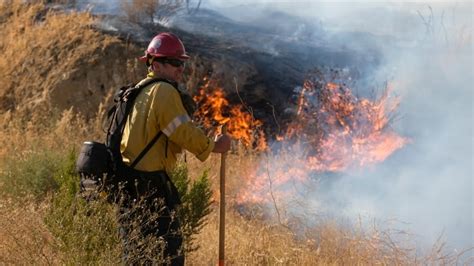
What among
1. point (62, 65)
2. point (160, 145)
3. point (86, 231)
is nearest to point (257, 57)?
point (62, 65)

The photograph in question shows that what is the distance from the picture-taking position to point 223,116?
9773mm

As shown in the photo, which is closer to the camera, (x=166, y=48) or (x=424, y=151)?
(x=166, y=48)

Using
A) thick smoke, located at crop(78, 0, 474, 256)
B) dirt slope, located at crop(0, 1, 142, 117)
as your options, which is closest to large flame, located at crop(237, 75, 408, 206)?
thick smoke, located at crop(78, 0, 474, 256)

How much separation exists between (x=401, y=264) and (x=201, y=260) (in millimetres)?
1689

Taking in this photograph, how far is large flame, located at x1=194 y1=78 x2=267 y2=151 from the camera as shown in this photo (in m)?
9.32

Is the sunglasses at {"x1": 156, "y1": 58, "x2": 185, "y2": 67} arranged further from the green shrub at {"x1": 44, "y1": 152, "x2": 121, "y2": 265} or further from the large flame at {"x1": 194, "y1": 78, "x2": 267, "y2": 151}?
the large flame at {"x1": 194, "y1": 78, "x2": 267, "y2": 151}

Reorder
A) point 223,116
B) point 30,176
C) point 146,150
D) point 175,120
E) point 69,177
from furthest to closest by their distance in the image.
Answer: point 223,116 → point 30,176 → point 69,177 → point 146,150 → point 175,120

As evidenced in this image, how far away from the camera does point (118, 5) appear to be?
11906 millimetres

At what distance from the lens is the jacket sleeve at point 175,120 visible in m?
3.81

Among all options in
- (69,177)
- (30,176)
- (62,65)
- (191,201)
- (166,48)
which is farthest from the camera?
(62,65)

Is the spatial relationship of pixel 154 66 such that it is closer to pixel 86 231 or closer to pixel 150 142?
pixel 150 142

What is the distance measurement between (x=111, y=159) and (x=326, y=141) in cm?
450

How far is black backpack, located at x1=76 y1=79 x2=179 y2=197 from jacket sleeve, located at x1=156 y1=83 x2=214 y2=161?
101mm

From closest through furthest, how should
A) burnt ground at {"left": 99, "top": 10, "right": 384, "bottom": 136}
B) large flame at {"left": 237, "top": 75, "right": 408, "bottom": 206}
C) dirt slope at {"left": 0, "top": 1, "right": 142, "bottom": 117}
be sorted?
1. large flame at {"left": 237, "top": 75, "right": 408, "bottom": 206}
2. burnt ground at {"left": 99, "top": 10, "right": 384, "bottom": 136}
3. dirt slope at {"left": 0, "top": 1, "right": 142, "bottom": 117}
